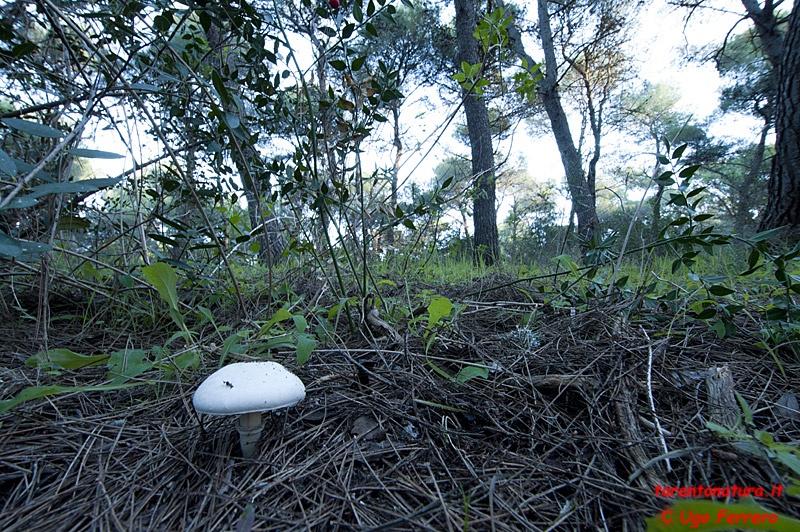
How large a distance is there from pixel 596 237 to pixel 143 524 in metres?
1.66

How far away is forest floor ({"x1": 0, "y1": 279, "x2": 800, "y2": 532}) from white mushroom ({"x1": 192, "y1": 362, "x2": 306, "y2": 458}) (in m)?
0.08

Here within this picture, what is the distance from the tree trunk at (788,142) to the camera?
9.10 feet

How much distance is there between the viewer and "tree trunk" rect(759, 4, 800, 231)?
2773 mm

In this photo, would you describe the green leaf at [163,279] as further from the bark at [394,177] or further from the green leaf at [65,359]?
the bark at [394,177]

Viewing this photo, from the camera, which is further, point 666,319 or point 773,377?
point 666,319

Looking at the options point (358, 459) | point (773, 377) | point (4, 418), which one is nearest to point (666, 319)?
point (773, 377)

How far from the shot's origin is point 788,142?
2852 millimetres

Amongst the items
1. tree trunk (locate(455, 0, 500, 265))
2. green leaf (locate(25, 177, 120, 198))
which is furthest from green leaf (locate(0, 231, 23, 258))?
tree trunk (locate(455, 0, 500, 265))

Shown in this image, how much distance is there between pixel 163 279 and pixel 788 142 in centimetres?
463

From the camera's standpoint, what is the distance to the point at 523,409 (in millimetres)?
856

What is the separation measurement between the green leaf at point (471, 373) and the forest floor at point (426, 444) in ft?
0.08

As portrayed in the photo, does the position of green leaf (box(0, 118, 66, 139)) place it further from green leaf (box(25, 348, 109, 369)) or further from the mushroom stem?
the mushroom stem

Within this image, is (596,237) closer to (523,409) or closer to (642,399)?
(642,399)

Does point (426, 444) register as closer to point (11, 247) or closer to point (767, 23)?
point (11, 247)
